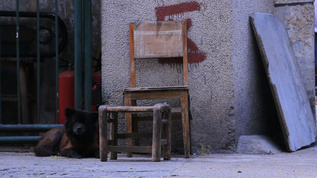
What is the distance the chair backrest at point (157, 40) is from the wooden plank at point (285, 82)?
3.12ft

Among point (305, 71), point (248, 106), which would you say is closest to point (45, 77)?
point (248, 106)

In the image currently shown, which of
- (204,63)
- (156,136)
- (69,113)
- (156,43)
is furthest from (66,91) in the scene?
(156,136)

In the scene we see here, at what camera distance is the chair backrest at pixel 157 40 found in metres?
5.16

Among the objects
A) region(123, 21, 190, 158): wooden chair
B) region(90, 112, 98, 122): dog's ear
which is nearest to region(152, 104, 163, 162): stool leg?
region(123, 21, 190, 158): wooden chair

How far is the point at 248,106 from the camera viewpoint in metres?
5.53

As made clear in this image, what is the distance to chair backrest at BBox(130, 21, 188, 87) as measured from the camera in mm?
5156

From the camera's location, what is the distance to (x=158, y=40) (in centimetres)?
523

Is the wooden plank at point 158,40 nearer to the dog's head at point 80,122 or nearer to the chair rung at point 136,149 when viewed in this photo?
the dog's head at point 80,122

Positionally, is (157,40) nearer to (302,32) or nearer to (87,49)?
(87,49)

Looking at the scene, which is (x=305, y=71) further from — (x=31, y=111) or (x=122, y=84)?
(x=31, y=111)

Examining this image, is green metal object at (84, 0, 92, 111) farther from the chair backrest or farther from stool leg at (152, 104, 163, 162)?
stool leg at (152, 104, 163, 162)

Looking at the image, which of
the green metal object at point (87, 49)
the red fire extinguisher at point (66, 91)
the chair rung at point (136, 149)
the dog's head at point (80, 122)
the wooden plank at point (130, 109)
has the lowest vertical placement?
the chair rung at point (136, 149)

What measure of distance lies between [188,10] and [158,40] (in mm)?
435

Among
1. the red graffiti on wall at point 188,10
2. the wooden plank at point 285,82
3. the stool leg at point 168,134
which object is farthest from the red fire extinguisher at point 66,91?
A: the wooden plank at point 285,82
